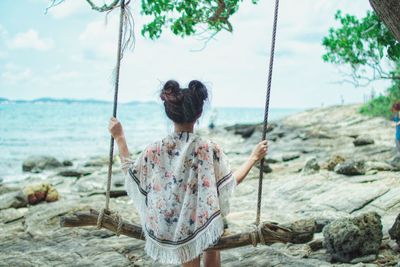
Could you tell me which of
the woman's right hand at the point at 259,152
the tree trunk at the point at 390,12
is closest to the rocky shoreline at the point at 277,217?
the woman's right hand at the point at 259,152

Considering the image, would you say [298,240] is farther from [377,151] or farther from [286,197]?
[377,151]

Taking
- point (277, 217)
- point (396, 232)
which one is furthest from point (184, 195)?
point (277, 217)

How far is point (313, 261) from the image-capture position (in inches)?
178

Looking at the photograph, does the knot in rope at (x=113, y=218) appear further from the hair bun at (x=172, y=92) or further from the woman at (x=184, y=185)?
the hair bun at (x=172, y=92)

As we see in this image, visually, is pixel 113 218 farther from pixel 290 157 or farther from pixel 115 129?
pixel 290 157

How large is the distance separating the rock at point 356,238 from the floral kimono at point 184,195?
1.91 meters

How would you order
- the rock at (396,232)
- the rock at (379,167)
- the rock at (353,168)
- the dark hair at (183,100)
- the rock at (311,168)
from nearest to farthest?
1. the dark hair at (183,100)
2. the rock at (396,232)
3. the rock at (353,168)
4. the rock at (379,167)
5. the rock at (311,168)

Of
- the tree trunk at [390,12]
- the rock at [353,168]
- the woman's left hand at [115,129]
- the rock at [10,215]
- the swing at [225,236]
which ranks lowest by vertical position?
the rock at [10,215]

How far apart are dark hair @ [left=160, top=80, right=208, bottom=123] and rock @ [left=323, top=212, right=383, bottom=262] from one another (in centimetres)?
227

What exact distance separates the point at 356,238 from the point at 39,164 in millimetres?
14712

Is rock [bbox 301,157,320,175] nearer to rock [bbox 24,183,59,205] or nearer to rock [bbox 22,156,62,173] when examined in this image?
rock [bbox 24,183,59,205]

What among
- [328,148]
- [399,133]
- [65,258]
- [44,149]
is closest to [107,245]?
[65,258]

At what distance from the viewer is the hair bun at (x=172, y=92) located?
2949 millimetres

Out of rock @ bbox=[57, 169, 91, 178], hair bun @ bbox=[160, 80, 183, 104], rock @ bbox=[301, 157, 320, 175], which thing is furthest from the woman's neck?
rock @ bbox=[57, 169, 91, 178]
